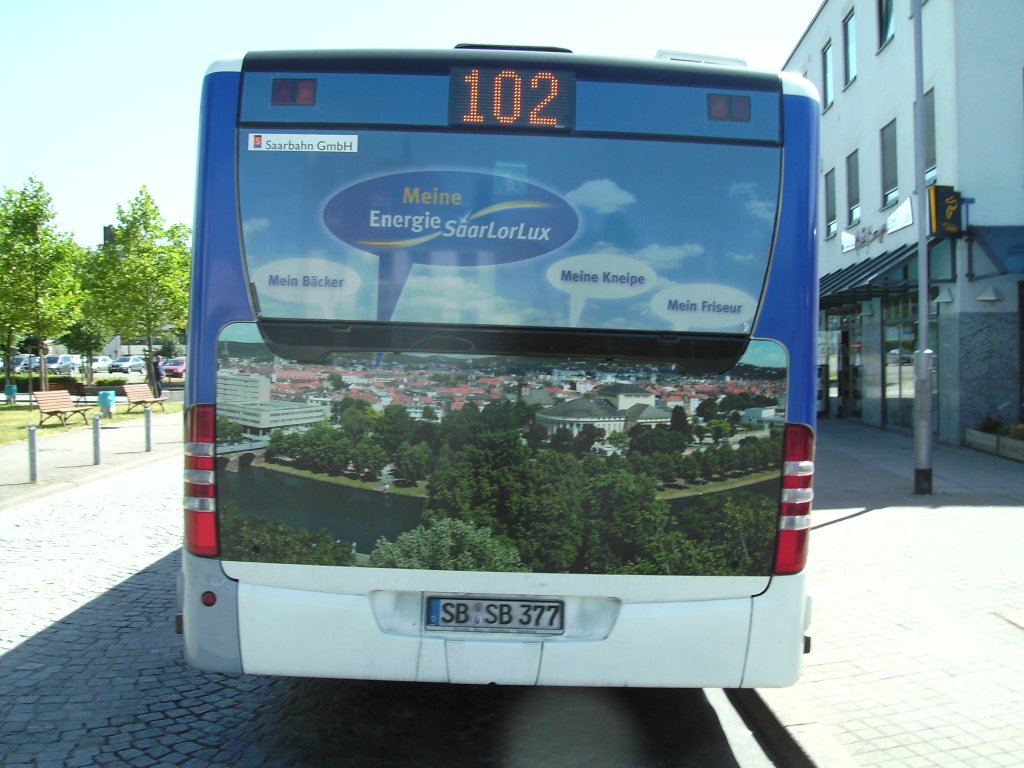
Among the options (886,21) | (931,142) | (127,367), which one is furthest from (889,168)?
(127,367)

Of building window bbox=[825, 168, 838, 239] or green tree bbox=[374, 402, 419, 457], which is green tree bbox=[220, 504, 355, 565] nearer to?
green tree bbox=[374, 402, 419, 457]

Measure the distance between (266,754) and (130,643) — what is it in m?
1.99

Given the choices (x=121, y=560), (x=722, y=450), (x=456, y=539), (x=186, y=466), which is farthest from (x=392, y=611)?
(x=121, y=560)

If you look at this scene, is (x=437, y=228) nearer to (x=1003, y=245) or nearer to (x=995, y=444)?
(x=995, y=444)

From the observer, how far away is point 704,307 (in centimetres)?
360

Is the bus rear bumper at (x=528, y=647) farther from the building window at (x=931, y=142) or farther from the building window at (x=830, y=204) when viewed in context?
the building window at (x=830, y=204)

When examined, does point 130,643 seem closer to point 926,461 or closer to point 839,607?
point 839,607

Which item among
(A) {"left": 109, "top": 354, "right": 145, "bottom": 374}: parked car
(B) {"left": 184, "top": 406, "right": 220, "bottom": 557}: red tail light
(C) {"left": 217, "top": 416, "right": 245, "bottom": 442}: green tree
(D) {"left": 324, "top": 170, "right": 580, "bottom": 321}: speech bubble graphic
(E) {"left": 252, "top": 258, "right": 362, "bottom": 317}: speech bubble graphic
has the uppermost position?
(A) {"left": 109, "top": 354, "right": 145, "bottom": 374}: parked car

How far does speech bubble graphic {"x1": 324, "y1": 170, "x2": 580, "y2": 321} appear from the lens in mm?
3576

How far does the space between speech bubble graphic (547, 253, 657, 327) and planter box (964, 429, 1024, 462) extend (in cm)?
1282

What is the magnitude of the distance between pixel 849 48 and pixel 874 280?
8836 mm

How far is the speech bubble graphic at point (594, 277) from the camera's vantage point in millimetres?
3578

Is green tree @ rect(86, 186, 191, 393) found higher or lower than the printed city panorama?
higher

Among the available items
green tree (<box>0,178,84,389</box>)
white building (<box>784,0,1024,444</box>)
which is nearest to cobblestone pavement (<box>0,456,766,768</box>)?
white building (<box>784,0,1024,444</box>)
